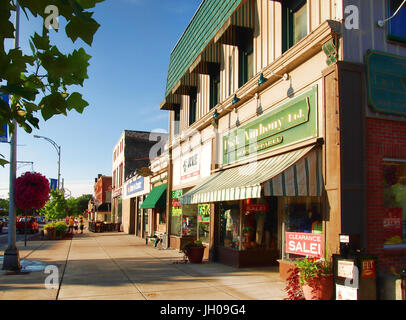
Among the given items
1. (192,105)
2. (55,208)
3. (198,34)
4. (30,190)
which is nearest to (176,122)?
(192,105)

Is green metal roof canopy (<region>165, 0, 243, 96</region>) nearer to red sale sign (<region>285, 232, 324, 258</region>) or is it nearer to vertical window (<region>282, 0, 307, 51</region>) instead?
vertical window (<region>282, 0, 307, 51</region>)

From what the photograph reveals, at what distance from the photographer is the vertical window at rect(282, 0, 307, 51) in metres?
10.1

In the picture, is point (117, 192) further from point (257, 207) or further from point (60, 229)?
point (257, 207)

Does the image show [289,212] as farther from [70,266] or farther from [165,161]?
[165,161]

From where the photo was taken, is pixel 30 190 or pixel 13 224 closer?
pixel 13 224

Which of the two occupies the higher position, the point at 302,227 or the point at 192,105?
the point at 192,105

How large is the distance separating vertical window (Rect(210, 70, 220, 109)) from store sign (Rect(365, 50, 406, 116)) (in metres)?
8.31

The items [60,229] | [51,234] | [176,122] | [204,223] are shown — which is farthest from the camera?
[60,229]

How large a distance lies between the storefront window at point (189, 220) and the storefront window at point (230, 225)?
3.45 metres

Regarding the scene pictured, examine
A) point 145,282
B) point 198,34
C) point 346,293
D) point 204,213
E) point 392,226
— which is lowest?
point 145,282

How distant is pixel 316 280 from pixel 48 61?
6.39 m

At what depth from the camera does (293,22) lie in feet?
34.8

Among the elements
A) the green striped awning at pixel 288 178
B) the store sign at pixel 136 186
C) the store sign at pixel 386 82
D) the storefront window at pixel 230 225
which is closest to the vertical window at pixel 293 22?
the store sign at pixel 386 82

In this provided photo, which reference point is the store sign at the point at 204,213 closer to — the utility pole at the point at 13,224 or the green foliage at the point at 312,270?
the utility pole at the point at 13,224
